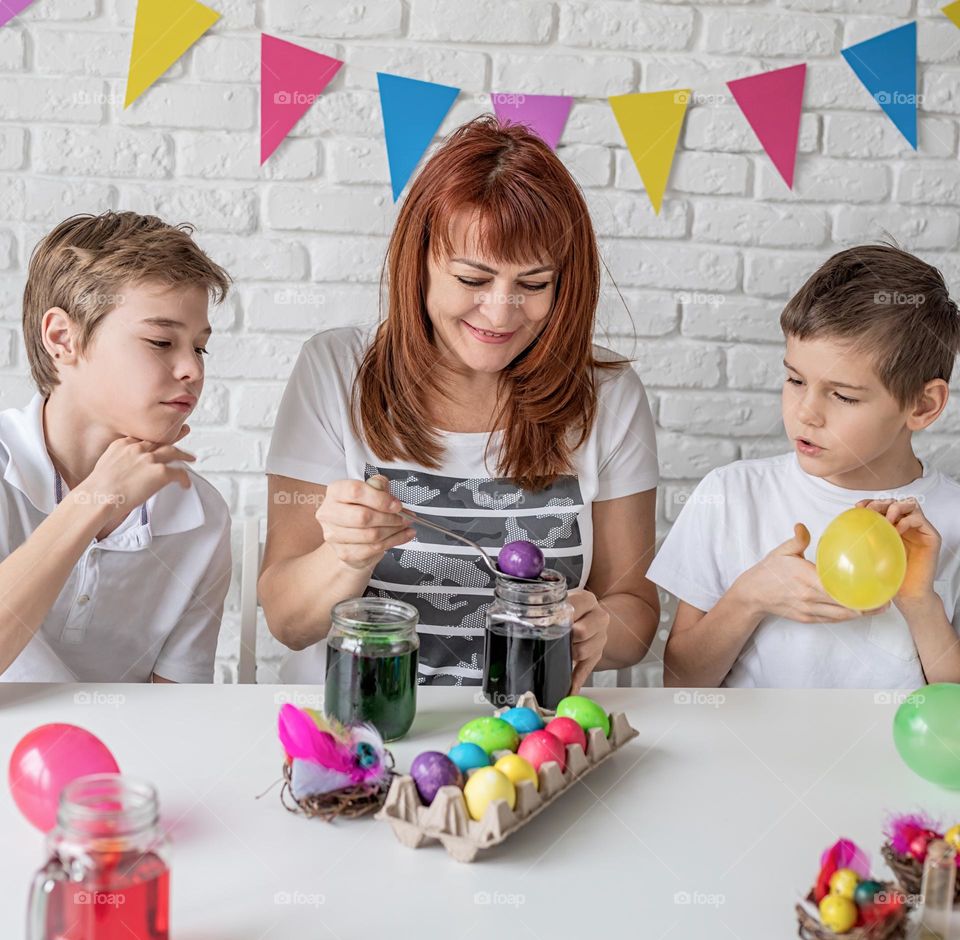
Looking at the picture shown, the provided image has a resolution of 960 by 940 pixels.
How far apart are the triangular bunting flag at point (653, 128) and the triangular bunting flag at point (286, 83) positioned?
51cm

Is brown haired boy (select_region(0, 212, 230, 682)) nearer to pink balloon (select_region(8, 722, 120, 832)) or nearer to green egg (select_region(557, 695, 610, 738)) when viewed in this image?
pink balloon (select_region(8, 722, 120, 832))

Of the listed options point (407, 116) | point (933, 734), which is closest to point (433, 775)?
point (933, 734)

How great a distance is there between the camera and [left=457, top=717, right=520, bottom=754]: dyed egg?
91 centimetres

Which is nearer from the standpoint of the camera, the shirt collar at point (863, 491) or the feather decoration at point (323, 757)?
the feather decoration at point (323, 757)

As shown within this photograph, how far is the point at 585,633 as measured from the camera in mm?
1106

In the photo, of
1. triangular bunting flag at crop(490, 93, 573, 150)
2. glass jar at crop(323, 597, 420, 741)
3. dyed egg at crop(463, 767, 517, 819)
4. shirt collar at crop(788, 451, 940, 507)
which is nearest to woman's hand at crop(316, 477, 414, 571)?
glass jar at crop(323, 597, 420, 741)

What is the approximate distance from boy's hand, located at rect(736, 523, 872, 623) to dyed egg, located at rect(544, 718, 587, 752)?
0.44 m

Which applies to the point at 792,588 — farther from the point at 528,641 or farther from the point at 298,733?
the point at 298,733

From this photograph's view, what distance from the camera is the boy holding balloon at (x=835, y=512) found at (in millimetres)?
1313

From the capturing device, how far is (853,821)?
0.92 m

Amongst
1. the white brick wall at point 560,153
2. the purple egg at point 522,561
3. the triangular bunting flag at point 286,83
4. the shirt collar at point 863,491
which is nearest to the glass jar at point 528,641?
the purple egg at point 522,561

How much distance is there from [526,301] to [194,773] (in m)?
0.72

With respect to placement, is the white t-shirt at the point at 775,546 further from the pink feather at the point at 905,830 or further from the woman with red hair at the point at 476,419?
the pink feather at the point at 905,830

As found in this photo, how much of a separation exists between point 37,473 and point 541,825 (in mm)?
763
